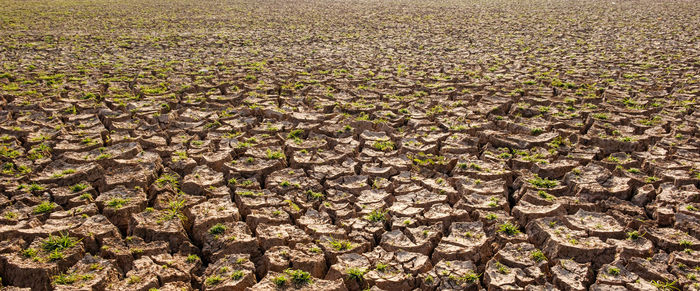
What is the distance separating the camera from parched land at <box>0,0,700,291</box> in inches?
133

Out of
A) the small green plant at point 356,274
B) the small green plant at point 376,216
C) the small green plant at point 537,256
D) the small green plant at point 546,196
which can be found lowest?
the small green plant at point 356,274

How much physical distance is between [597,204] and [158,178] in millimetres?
3679

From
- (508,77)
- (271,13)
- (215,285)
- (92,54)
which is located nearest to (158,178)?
(215,285)

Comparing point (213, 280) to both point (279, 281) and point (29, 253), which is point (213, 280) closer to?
point (279, 281)

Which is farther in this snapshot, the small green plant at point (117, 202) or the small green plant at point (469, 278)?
the small green plant at point (117, 202)

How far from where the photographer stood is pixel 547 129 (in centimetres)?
585

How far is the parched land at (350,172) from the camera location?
3.38 m

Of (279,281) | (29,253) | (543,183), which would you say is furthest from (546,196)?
(29,253)

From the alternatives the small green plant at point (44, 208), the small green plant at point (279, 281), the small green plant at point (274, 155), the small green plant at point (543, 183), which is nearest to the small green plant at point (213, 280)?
the small green plant at point (279, 281)

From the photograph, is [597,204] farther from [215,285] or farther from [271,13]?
[271,13]

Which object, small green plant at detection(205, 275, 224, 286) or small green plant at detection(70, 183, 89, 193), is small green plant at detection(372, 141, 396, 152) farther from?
small green plant at detection(70, 183, 89, 193)

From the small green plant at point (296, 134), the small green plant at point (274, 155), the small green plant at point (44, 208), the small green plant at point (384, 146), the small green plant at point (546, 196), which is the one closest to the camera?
the small green plant at point (44, 208)

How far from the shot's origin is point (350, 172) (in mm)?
4805

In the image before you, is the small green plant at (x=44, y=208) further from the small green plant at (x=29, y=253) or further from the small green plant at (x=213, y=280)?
the small green plant at (x=213, y=280)
